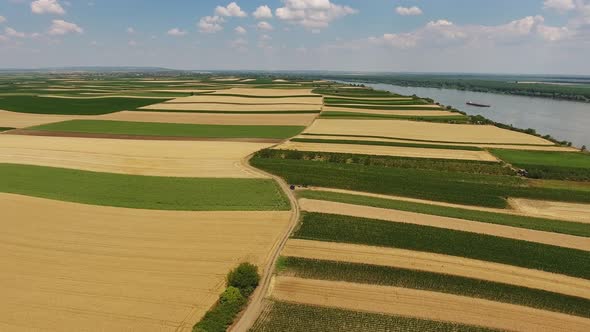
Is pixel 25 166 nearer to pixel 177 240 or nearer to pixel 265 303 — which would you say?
pixel 177 240

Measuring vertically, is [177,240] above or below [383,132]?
below

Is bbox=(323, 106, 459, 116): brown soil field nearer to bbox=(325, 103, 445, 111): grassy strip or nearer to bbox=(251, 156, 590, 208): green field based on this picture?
bbox=(325, 103, 445, 111): grassy strip

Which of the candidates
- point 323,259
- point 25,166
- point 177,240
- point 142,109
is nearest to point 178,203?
point 177,240

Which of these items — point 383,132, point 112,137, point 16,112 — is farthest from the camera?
point 16,112

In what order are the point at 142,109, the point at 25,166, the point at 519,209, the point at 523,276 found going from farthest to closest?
the point at 142,109, the point at 25,166, the point at 519,209, the point at 523,276

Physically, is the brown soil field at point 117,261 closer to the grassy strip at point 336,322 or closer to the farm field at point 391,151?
the grassy strip at point 336,322
